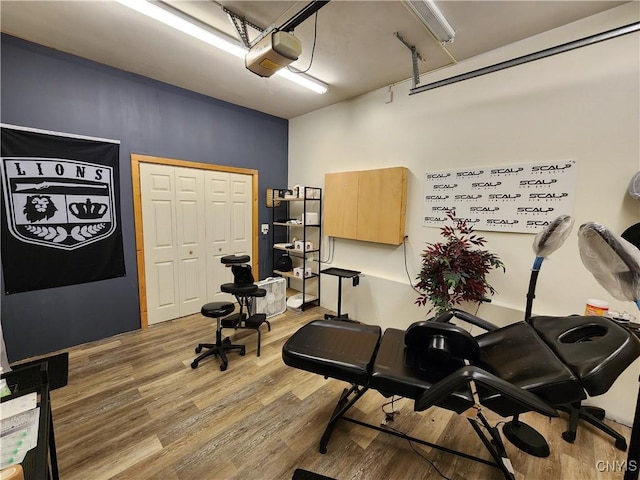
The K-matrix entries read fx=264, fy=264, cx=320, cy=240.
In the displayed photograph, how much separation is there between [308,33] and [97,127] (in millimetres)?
2461

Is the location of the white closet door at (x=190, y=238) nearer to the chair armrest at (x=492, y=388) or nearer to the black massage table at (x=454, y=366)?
the black massage table at (x=454, y=366)

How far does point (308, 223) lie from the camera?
4020mm

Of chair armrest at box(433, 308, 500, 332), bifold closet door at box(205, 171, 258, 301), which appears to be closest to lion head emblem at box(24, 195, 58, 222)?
bifold closet door at box(205, 171, 258, 301)

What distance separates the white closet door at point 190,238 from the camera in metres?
3.55

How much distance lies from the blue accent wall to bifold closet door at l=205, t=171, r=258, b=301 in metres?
0.30

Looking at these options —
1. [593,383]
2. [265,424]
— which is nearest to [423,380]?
[593,383]

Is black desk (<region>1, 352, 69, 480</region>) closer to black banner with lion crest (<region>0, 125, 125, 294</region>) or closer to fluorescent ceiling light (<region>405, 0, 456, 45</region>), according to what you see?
black banner with lion crest (<region>0, 125, 125, 294</region>)

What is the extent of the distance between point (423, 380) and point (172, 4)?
3118 millimetres

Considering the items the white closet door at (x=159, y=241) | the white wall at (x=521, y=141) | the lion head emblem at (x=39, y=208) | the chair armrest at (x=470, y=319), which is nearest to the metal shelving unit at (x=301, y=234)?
the white wall at (x=521, y=141)

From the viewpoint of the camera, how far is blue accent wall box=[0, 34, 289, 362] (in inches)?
98.7

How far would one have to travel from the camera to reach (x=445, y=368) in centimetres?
150

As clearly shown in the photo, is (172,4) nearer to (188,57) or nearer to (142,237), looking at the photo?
(188,57)

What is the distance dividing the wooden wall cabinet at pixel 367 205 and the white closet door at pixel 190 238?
1.80 metres

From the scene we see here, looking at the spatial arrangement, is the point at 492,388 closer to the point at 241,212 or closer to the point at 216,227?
the point at 216,227
